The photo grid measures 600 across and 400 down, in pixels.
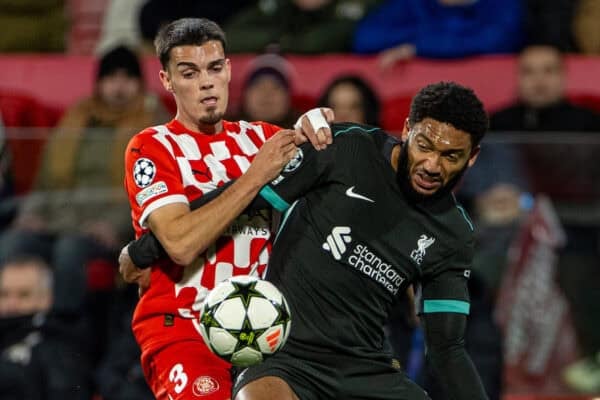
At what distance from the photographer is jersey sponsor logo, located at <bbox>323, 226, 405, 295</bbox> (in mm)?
4125

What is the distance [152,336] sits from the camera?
14.0 feet

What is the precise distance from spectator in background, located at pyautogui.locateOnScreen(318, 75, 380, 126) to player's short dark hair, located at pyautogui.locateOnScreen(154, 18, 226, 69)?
2.43 m

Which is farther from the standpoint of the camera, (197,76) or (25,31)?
(25,31)

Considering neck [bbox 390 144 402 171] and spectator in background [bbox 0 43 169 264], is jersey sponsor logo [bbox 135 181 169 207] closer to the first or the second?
neck [bbox 390 144 402 171]

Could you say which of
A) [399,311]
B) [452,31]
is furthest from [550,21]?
[399,311]

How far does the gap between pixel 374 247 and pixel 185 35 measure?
97cm

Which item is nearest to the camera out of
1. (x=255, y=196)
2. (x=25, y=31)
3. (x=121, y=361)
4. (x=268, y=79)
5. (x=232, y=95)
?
(x=255, y=196)

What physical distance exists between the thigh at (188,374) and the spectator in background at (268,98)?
3034 millimetres

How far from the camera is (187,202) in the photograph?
4.18 metres

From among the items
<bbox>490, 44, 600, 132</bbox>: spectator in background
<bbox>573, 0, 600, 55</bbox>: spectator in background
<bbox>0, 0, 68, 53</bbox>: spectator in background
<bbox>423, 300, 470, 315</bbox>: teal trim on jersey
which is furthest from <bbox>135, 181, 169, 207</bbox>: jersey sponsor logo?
<bbox>0, 0, 68, 53</bbox>: spectator in background

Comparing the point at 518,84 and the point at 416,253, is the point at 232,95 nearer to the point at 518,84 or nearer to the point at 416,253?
the point at 518,84

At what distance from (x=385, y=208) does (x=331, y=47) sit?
4.33 meters

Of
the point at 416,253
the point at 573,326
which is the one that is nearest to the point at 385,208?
the point at 416,253

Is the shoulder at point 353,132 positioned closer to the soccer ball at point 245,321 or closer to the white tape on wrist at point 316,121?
the white tape on wrist at point 316,121
